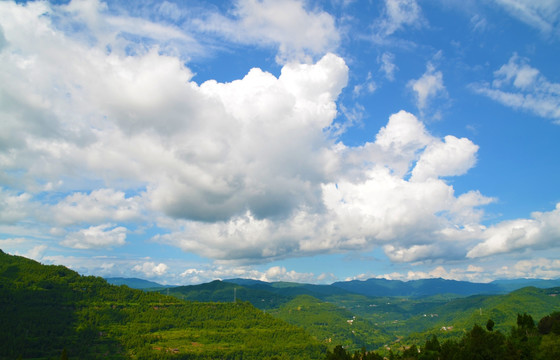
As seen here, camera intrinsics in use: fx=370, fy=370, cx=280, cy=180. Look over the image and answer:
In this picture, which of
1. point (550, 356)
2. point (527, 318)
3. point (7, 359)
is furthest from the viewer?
point (7, 359)

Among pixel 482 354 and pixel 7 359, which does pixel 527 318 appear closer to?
pixel 482 354

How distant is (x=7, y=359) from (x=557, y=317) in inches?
10874

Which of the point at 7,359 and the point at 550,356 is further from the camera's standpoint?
the point at 7,359

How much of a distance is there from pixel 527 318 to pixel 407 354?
6075 centimetres

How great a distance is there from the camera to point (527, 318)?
571ft

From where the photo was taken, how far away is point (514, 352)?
116 meters

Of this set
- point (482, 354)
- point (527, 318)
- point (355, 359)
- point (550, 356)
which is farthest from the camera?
point (527, 318)

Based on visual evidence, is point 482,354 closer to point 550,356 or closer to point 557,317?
point 550,356

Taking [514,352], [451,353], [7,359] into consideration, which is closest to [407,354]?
[451,353]

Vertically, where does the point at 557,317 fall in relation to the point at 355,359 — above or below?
above

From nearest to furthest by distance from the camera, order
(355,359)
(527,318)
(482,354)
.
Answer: (482,354) < (355,359) < (527,318)

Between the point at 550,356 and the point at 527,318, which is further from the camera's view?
the point at 527,318

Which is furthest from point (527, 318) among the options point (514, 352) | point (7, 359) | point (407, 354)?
point (7, 359)

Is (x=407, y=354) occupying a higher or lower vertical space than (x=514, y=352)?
lower
